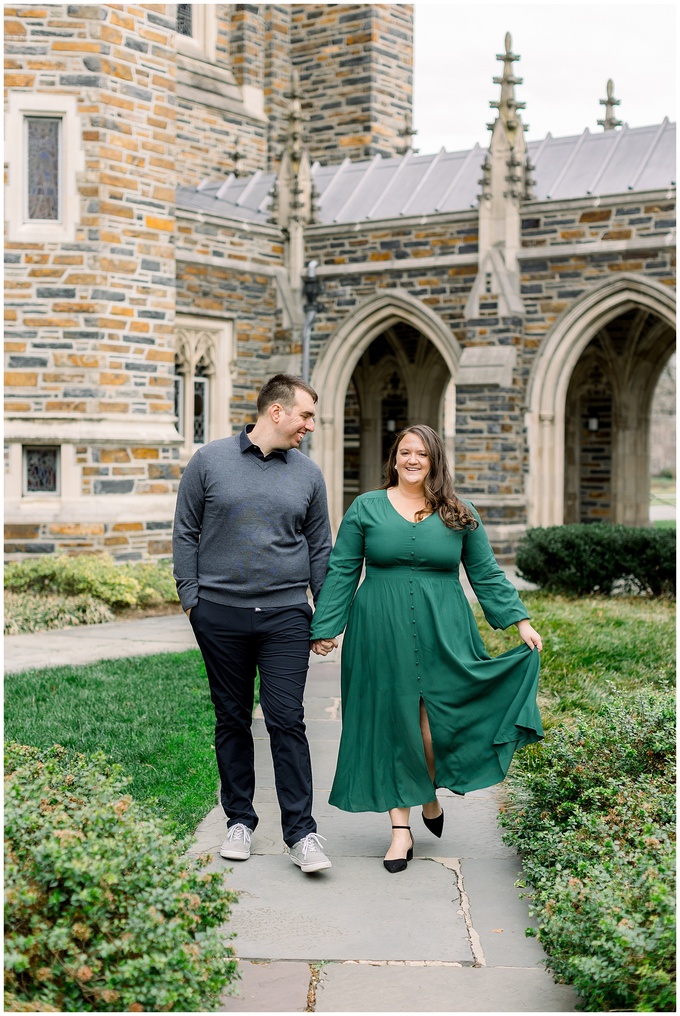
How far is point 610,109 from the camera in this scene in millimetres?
19125

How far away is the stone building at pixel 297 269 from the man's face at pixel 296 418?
7.91m

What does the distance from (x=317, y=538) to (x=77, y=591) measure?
268 inches

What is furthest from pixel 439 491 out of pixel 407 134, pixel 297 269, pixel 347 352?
pixel 407 134

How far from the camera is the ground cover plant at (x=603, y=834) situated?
2.83m

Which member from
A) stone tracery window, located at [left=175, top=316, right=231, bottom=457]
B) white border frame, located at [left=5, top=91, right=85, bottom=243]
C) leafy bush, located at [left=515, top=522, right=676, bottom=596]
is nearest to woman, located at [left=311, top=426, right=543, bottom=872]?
leafy bush, located at [left=515, top=522, right=676, bottom=596]

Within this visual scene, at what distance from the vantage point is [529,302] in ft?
49.2

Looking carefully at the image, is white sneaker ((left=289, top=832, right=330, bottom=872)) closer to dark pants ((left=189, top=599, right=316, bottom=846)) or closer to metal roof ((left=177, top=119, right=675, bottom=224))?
dark pants ((left=189, top=599, right=316, bottom=846))

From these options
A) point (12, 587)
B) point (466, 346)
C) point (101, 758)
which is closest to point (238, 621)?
point (101, 758)

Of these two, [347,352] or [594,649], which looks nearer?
[594,649]

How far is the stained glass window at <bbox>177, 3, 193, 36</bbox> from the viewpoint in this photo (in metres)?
19.9

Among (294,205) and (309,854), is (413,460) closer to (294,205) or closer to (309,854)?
(309,854)

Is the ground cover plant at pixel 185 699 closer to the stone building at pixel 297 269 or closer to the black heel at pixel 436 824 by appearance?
the black heel at pixel 436 824

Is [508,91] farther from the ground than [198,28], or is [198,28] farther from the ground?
[198,28]

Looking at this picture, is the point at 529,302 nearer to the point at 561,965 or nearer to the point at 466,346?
the point at 466,346
